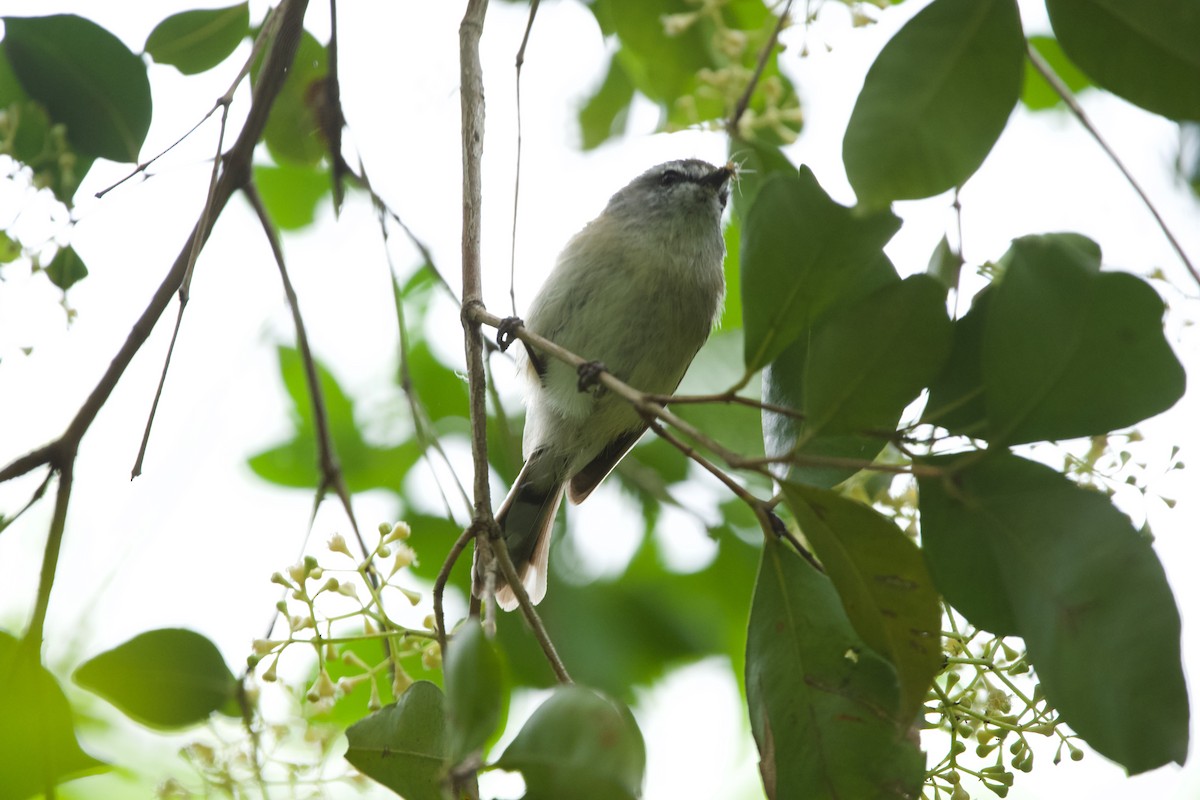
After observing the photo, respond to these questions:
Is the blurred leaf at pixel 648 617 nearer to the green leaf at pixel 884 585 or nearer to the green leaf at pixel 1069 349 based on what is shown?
the green leaf at pixel 884 585

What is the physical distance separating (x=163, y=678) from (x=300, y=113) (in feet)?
4.94

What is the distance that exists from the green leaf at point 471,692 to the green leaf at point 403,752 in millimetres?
281

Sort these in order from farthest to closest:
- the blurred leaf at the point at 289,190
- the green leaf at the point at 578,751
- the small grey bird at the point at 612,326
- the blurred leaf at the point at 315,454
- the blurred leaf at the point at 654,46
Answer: the blurred leaf at the point at 289,190 → the blurred leaf at the point at 315,454 → the small grey bird at the point at 612,326 → the blurred leaf at the point at 654,46 → the green leaf at the point at 578,751

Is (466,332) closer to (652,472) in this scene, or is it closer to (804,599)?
(804,599)

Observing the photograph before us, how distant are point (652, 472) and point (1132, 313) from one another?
176 centimetres

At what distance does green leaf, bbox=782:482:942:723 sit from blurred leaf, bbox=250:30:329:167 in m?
1.70

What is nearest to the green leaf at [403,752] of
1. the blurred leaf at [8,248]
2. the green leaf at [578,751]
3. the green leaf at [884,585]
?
the green leaf at [578,751]

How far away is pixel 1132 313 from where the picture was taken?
107cm

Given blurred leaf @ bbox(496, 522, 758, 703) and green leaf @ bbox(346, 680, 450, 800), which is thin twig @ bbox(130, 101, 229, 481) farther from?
blurred leaf @ bbox(496, 522, 758, 703)

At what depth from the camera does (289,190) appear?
3.03 m

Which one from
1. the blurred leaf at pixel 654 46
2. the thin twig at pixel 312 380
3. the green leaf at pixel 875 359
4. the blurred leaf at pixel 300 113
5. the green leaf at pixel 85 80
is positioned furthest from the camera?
the blurred leaf at pixel 300 113

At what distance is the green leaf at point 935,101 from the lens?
1.23 metres

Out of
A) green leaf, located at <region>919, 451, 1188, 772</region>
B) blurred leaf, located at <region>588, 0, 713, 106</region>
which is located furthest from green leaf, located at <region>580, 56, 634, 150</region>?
green leaf, located at <region>919, 451, 1188, 772</region>

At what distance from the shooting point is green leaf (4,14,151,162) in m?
1.84
